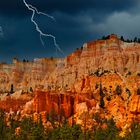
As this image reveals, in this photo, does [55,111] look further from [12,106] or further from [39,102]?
[12,106]

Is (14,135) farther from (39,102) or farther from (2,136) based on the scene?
(39,102)

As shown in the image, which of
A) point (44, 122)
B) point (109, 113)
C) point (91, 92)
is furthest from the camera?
point (91, 92)

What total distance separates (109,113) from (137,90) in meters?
17.0

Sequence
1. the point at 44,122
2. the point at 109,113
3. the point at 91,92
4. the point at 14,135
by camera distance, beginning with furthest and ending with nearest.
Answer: the point at 91,92
the point at 109,113
the point at 44,122
the point at 14,135

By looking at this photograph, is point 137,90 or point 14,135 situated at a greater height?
point 137,90

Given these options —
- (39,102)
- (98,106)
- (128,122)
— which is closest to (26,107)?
(39,102)

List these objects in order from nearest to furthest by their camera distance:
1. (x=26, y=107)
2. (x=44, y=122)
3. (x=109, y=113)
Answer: (x=44, y=122), (x=109, y=113), (x=26, y=107)

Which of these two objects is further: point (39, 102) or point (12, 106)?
point (12, 106)

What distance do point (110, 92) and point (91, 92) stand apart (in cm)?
600

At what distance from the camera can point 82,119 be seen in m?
161

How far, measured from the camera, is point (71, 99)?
599ft

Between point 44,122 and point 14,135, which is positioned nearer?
point 14,135

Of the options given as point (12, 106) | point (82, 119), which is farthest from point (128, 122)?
point (12, 106)

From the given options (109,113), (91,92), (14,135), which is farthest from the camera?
(91,92)
